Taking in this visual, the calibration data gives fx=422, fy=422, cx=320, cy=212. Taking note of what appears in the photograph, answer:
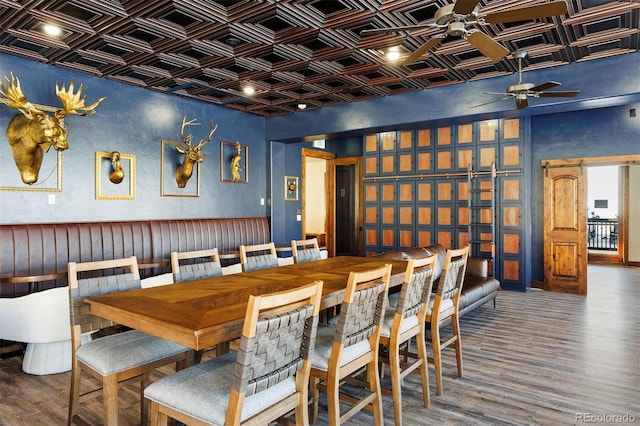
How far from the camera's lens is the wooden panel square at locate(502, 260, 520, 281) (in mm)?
6785

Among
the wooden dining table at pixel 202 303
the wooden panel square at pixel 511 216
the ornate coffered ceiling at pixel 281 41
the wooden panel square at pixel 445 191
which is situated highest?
the ornate coffered ceiling at pixel 281 41

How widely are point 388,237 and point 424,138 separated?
1921mm

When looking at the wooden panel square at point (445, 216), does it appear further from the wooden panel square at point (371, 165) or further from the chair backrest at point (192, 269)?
the chair backrest at point (192, 269)

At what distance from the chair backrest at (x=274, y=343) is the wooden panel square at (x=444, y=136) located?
6.12m

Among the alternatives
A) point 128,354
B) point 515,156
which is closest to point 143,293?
point 128,354

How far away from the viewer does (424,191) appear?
7.54 meters

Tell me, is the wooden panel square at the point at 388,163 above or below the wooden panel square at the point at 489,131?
below

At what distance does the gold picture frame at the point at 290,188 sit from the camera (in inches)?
304

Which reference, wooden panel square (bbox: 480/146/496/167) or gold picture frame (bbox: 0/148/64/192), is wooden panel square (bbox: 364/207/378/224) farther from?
gold picture frame (bbox: 0/148/64/192)

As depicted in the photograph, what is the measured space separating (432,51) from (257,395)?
152 inches

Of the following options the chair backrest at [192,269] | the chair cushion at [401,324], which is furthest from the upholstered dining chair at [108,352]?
the chair cushion at [401,324]

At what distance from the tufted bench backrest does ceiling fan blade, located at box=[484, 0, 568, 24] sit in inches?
174

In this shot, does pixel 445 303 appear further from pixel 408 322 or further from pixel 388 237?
pixel 388 237

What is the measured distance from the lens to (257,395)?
172 cm
